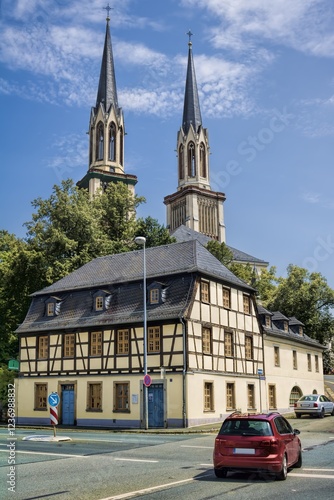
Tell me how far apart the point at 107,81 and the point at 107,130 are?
25.5 feet

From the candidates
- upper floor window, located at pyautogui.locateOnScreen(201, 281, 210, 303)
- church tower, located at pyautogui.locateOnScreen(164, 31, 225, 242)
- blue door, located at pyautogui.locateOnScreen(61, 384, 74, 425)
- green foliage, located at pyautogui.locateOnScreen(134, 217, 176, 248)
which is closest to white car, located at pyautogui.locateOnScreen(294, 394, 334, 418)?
upper floor window, located at pyautogui.locateOnScreen(201, 281, 210, 303)

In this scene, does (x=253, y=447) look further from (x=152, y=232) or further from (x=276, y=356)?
(x=152, y=232)

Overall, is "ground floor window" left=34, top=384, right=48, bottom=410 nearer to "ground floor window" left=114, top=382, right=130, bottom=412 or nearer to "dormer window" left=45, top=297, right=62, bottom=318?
"dormer window" left=45, top=297, right=62, bottom=318

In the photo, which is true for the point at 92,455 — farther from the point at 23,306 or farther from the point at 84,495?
the point at 23,306

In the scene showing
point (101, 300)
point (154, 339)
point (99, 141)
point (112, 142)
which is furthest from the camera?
point (112, 142)

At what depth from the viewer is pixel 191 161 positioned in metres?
121

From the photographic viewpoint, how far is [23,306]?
46125 mm

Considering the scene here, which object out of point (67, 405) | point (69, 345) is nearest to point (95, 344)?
point (69, 345)

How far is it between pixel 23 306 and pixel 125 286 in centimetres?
1449

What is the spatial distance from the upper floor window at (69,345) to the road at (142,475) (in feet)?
48.1

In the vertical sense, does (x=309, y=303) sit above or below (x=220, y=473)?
above

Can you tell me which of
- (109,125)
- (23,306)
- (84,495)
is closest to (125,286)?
(23,306)

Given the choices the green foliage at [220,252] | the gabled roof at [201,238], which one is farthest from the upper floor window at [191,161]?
the green foliage at [220,252]

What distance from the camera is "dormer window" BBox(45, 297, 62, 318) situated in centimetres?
3678
